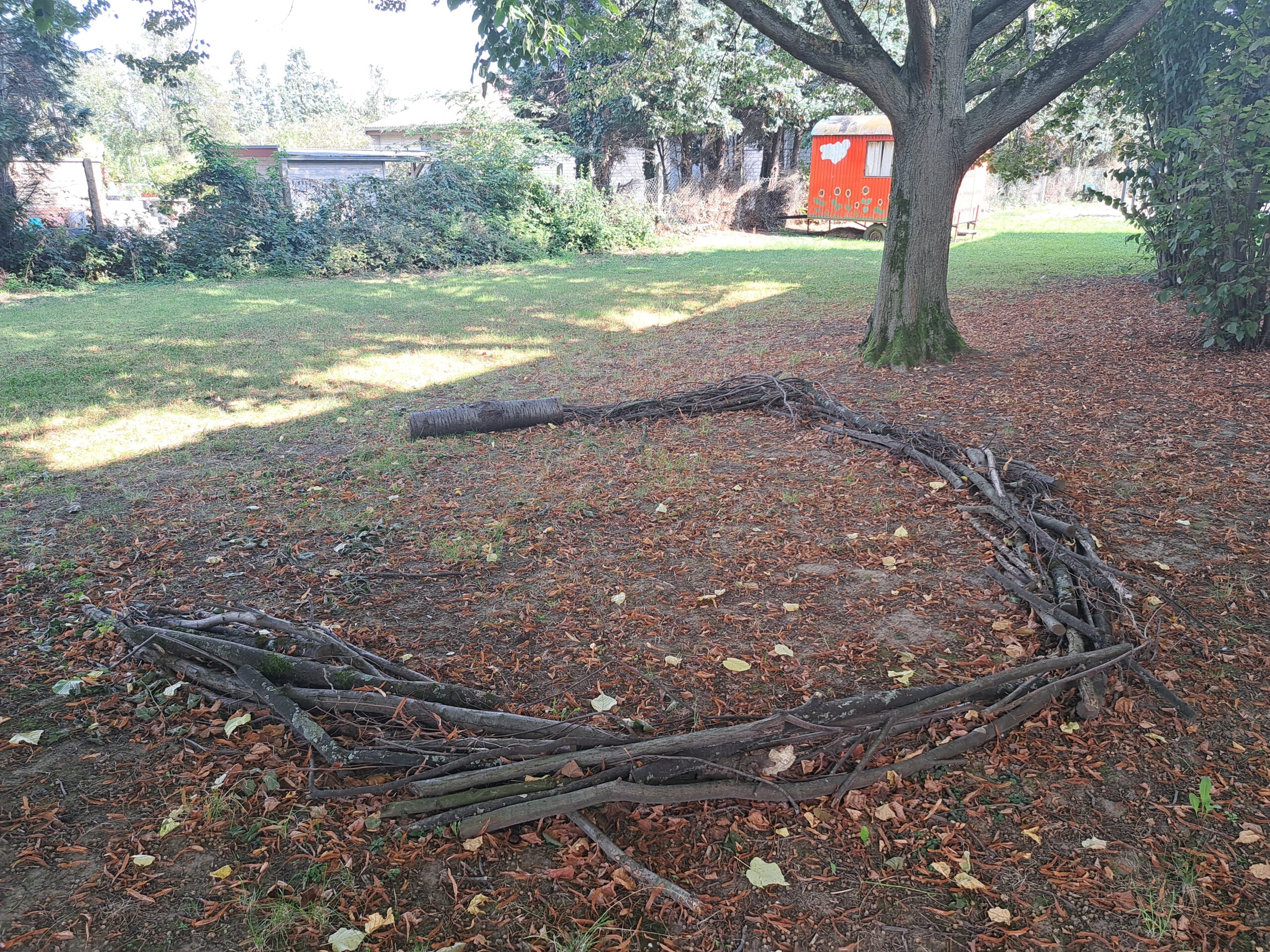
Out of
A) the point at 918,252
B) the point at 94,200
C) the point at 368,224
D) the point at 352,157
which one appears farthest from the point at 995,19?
the point at 352,157

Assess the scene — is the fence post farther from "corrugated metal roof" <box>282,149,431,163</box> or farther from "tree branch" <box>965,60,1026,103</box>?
"tree branch" <box>965,60,1026,103</box>

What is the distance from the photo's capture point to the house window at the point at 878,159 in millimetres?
22078

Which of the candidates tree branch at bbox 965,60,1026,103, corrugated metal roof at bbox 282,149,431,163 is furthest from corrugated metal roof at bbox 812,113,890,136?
tree branch at bbox 965,60,1026,103

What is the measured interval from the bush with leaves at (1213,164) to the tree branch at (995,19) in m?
1.60

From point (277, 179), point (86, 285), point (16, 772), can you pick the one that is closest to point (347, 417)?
point (16, 772)

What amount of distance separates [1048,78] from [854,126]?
16.5m

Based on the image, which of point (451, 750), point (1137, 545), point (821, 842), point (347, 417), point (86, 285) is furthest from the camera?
point (86, 285)

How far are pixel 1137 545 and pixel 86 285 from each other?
18.6 meters

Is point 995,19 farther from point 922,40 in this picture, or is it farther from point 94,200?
point 94,200

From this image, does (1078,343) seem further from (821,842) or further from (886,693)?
(821,842)

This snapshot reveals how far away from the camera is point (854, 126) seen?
74.2ft

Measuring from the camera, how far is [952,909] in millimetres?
2225

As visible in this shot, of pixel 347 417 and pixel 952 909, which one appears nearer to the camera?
pixel 952 909

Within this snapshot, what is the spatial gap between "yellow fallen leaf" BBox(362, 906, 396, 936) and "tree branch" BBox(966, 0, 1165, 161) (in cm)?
798
